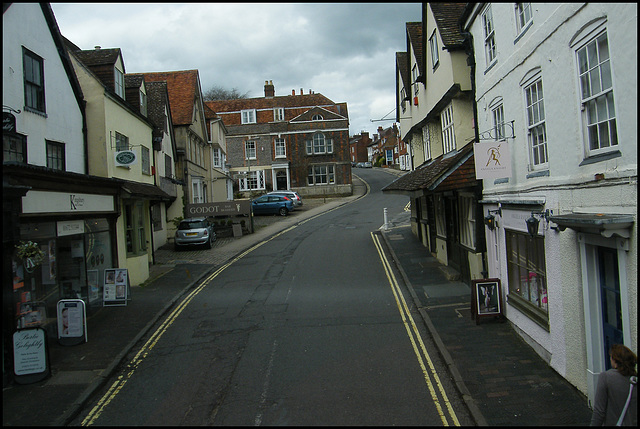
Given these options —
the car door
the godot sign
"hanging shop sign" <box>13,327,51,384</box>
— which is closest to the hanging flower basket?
"hanging shop sign" <box>13,327,51,384</box>

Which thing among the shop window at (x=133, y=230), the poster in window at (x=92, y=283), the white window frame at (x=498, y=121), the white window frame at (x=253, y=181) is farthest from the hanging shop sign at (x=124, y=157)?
the white window frame at (x=253, y=181)

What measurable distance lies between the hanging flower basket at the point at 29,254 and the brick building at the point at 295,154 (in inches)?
1622

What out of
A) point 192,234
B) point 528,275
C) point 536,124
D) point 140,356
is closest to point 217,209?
point 192,234

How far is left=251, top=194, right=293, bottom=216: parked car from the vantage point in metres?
37.4

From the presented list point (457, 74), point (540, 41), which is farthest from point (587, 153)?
point (457, 74)

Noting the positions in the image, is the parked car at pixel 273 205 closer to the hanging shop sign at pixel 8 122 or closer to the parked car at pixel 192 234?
the parked car at pixel 192 234

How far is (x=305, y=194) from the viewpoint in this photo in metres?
51.4

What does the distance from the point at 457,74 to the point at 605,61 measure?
7.82 meters

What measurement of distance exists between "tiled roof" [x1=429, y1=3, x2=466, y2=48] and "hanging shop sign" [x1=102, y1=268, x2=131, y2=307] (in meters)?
11.9

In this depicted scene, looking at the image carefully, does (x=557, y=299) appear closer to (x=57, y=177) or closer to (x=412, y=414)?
(x=412, y=414)

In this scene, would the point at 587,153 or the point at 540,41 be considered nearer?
the point at 587,153

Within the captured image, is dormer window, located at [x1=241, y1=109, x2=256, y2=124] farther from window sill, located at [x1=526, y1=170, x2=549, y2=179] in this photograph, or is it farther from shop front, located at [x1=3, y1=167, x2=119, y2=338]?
window sill, located at [x1=526, y1=170, x2=549, y2=179]

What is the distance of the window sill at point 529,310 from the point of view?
8.26 meters

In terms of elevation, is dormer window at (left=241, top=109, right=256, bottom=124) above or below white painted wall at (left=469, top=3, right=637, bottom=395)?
above
